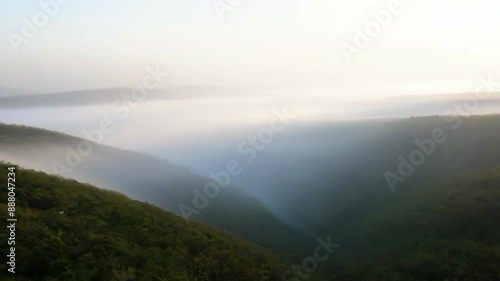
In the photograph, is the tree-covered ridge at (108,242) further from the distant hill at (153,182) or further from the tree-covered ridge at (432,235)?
the distant hill at (153,182)

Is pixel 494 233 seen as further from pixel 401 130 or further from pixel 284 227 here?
pixel 401 130

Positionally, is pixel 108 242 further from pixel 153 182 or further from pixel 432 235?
pixel 153 182

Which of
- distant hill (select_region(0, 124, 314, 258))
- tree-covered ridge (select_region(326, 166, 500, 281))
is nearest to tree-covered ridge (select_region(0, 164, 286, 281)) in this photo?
tree-covered ridge (select_region(326, 166, 500, 281))

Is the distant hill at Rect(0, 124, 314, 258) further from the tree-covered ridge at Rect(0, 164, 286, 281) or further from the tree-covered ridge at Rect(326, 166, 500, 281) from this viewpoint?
the tree-covered ridge at Rect(0, 164, 286, 281)

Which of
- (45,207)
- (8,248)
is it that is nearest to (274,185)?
(45,207)

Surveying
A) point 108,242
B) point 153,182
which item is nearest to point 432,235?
point 108,242

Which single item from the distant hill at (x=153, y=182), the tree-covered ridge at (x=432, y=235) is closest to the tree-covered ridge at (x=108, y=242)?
the tree-covered ridge at (x=432, y=235)
